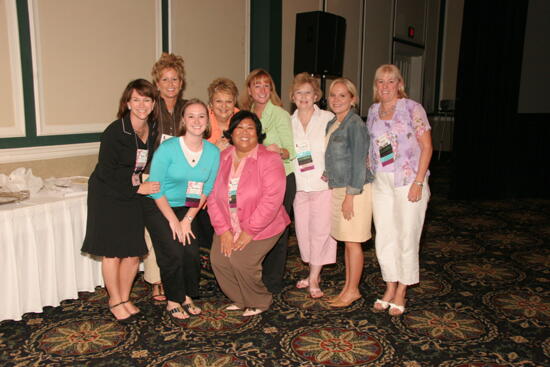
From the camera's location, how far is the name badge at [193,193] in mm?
2773

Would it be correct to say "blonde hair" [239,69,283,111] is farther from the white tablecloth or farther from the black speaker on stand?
the black speaker on stand

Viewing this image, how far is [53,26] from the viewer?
336 centimetres


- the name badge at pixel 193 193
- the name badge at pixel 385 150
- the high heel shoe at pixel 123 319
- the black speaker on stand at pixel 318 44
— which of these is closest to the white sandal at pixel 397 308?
the name badge at pixel 385 150

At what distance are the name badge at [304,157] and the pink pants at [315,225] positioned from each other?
0.57ft

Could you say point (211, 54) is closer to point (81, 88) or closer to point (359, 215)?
point (81, 88)

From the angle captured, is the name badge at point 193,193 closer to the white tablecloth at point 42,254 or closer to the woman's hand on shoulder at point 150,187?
the woman's hand on shoulder at point 150,187

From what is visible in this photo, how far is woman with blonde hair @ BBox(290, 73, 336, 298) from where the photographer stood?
9.99 ft

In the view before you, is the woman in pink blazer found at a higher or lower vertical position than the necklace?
lower

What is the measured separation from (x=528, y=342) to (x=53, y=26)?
3.61 metres

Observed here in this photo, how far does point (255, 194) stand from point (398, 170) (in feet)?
2.73

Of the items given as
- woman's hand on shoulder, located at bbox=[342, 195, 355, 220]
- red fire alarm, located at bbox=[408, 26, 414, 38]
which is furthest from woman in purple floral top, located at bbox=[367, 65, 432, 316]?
red fire alarm, located at bbox=[408, 26, 414, 38]

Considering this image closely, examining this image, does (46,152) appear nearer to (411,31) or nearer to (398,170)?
(398,170)

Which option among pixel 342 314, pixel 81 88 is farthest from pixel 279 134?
pixel 81 88

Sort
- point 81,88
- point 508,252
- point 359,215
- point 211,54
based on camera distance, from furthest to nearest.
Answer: point 211,54 < point 508,252 < point 81,88 < point 359,215
